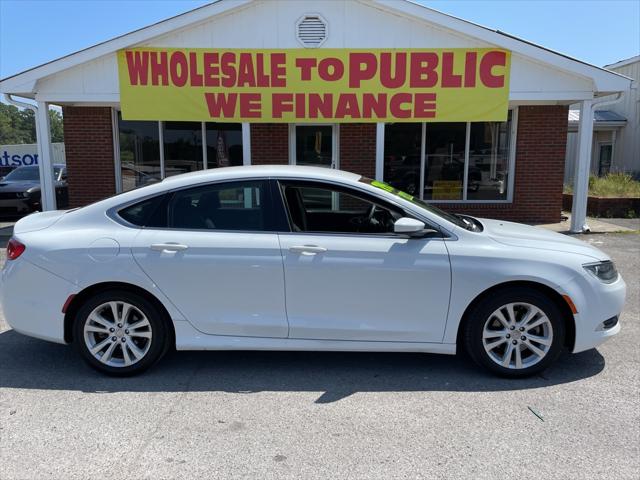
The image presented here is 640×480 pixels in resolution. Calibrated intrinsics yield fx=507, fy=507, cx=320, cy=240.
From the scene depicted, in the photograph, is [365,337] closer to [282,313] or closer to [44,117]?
[282,313]

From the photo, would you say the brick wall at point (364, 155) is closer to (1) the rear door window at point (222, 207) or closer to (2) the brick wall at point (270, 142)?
(2) the brick wall at point (270, 142)

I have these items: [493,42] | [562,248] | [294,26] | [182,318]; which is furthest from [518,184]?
[182,318]

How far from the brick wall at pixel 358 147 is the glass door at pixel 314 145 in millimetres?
200

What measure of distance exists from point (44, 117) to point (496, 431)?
9890 mm

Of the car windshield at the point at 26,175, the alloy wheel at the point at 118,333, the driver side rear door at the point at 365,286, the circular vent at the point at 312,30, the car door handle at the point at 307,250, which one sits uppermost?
the circular vent at the point at 312,30

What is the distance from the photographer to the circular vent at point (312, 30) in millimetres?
9375

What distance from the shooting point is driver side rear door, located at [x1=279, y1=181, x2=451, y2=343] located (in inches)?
145

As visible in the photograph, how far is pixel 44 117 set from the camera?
9.78 meters

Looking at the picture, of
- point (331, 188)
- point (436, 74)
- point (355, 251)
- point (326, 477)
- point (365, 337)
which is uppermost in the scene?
point (436, 74)

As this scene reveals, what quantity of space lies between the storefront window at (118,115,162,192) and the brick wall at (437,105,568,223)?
657 cm

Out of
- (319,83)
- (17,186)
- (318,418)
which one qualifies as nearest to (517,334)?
(318,418)

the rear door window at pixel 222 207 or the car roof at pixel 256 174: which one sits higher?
the car roof at pixel 256 174

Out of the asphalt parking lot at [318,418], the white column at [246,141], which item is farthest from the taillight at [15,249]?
the white column at [246,141]

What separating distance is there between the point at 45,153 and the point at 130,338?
7.58 metres
